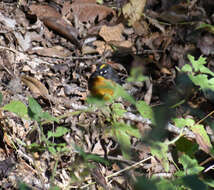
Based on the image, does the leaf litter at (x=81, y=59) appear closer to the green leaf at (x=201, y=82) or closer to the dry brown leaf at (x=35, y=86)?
the dry brown leaf at (x=35, y=86)

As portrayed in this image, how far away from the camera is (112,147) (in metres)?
3.28

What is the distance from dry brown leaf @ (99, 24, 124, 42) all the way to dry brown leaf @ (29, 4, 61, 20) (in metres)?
0.75

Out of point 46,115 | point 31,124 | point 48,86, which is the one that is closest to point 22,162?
point 31,124

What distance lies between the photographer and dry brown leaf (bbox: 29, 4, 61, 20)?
180 inches

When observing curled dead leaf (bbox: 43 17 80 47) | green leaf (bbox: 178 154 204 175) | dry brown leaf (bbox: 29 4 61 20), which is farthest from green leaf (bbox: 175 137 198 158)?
dry brown leaf (bbox: 29 4 61 20)

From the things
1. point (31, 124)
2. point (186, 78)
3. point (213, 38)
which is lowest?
point (31, 124)

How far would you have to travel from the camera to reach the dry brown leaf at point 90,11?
482cm

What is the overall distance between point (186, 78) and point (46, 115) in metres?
1.31

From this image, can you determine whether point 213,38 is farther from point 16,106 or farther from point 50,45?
point 16,106

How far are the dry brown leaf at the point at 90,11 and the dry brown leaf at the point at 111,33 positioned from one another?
1.07 ft

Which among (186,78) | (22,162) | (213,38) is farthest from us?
(213,38)

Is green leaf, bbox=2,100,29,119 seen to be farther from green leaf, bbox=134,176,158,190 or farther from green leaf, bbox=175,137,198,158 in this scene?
green leaf, bbox=134,176,158,190

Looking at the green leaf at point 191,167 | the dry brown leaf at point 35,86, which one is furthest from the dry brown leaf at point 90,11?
the green leaf at point 191,167

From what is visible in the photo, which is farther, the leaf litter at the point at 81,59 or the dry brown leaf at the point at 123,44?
the dry brown leaf at the point at 123,44
